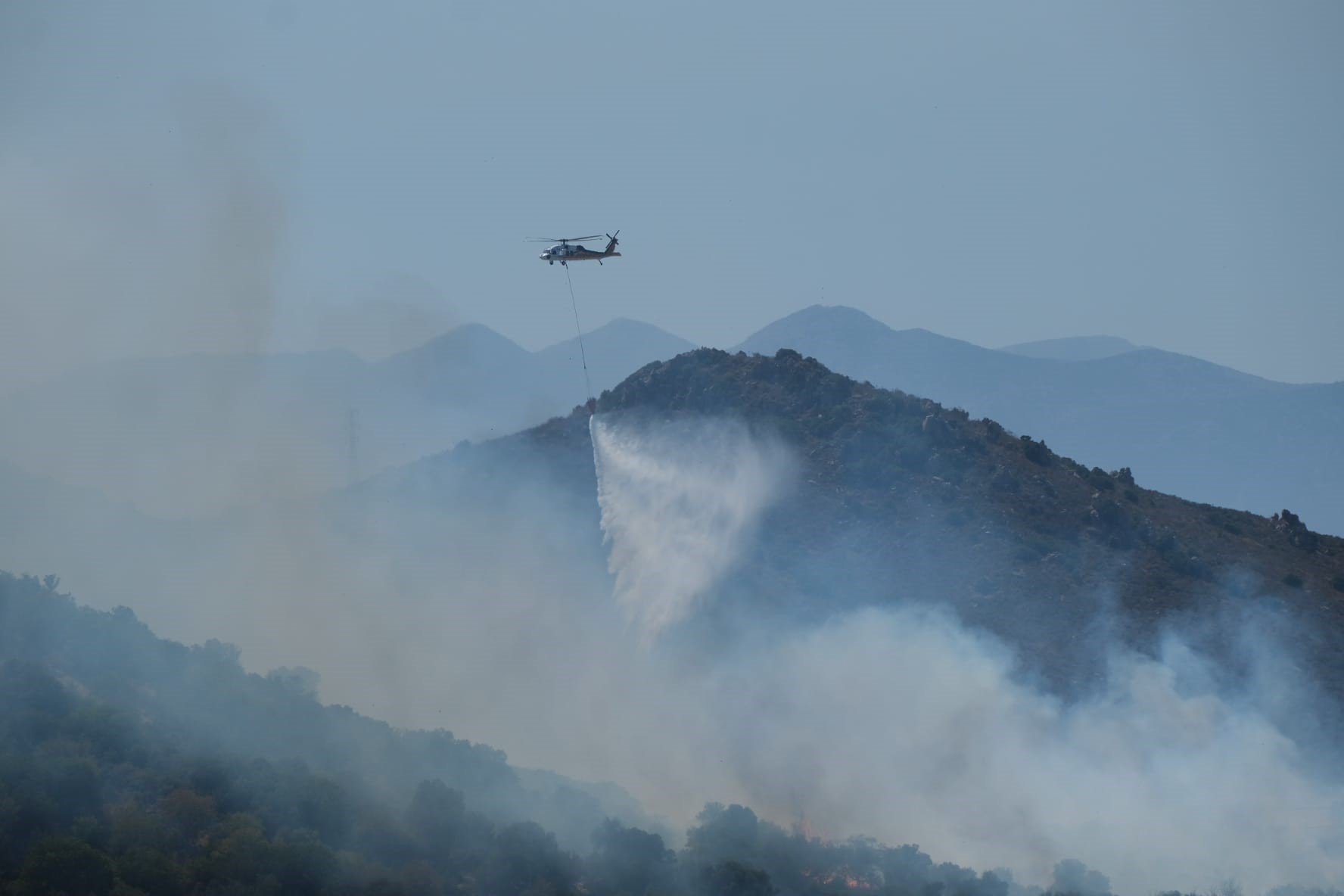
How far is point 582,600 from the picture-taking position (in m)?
92.1

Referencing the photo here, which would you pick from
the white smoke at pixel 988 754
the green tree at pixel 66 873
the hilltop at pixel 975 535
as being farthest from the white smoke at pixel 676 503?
the green tree at pixel 66 873

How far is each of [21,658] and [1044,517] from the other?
58.9 meters

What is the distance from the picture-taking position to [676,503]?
98062mm

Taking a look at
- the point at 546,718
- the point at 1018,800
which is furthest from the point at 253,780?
the point at 1018,800

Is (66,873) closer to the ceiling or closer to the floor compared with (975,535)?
closer to the floor

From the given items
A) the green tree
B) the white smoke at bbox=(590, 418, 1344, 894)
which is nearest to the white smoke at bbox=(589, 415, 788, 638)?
the white smoke at bbox=(590, 418, 1344, 894)

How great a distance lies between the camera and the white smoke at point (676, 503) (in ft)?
295

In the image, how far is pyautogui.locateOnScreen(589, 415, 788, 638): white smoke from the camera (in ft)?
295

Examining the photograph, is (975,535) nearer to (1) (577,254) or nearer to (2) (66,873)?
(1) (577,254)

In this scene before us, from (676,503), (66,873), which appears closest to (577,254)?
(676,503)

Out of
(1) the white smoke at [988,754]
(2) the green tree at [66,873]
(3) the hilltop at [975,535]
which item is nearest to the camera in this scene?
(2) the green tree at [66,873]

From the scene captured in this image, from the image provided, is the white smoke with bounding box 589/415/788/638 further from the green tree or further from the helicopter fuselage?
the green tree

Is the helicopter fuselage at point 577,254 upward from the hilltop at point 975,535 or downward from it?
upward

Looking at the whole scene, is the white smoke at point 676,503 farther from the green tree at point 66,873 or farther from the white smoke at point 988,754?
the green tree at point 66,873
